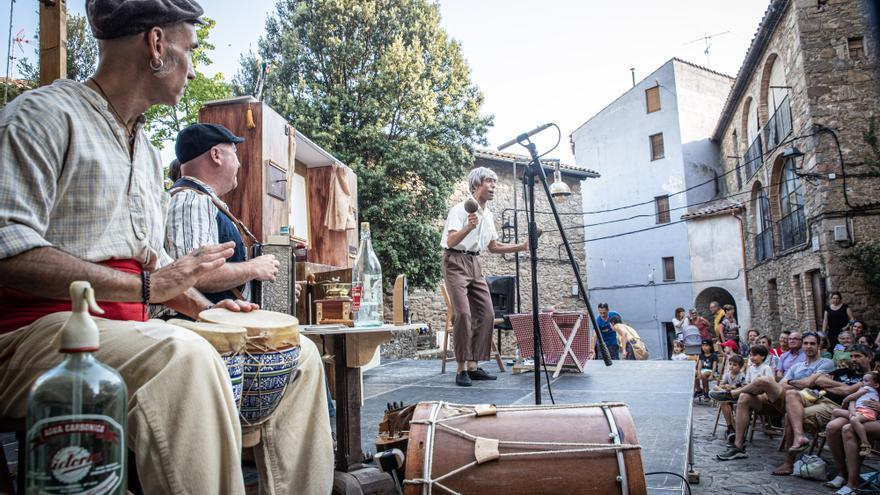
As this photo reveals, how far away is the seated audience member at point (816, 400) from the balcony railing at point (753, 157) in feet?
39.7

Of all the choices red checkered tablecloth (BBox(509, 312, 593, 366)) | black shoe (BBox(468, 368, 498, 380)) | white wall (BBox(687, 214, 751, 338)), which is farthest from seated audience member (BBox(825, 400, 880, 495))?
white wall (BBox(687, 214, 751, 338))

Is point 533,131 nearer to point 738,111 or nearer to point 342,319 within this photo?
point 342,319

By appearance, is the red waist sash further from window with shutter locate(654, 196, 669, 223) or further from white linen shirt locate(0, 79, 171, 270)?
window with shutter locate(654, 196, 669, 223)

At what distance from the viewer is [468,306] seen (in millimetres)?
4996

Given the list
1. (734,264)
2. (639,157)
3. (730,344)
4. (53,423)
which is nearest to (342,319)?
(53,423)

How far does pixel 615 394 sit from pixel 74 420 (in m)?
3.72

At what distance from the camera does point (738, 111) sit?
19875mm

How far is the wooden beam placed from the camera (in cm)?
196

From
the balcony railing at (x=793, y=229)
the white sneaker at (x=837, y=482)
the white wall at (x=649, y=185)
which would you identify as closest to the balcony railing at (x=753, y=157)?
the balcony railing at (x=793, y=229)

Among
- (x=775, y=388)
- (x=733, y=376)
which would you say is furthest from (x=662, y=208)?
(x=775, y=388)

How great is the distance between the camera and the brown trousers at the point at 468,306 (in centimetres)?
496

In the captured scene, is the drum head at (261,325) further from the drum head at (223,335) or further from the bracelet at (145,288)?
the bracelet at (145,288)

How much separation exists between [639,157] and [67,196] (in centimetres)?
2756

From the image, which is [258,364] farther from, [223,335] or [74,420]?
[74,420]
